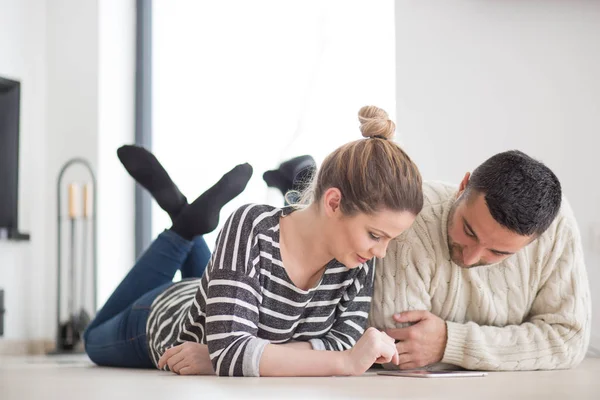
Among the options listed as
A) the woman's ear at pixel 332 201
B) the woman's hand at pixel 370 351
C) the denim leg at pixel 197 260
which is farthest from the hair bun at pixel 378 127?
the denim leg at pixel 197 260

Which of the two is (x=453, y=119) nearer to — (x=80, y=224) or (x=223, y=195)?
(x=223, y=195)

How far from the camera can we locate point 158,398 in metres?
1.23

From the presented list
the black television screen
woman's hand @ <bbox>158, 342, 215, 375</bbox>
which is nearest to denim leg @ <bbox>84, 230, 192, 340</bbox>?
woman's hand @ <bbox>158, 342, 215, 375</bbox>

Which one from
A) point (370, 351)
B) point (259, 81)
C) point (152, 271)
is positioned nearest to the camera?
point (370, 351)

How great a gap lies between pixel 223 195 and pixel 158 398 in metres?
1.10

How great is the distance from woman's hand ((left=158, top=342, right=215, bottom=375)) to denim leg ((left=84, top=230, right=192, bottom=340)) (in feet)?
1.93

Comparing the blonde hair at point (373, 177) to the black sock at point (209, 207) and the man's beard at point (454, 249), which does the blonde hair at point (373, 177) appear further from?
the black sock at point (209, 207)

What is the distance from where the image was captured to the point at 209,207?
227cm

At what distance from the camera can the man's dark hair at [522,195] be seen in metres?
1.74

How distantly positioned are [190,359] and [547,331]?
34.1 inches

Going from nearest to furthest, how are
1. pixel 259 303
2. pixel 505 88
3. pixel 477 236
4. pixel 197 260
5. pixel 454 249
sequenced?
pixel 259 303, pixel 477 236, pixel 454 249, pixel 197 260, pixel 505 88

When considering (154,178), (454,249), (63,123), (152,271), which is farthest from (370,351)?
(63,123)

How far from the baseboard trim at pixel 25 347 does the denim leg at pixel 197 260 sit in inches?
74.9

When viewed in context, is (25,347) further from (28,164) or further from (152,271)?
(152,271)
